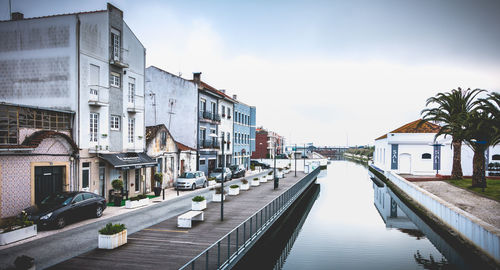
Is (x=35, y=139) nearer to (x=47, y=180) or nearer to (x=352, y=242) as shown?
(x=47, y=180)

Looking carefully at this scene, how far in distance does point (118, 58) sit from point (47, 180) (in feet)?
31.1

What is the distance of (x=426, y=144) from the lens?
4378 cm

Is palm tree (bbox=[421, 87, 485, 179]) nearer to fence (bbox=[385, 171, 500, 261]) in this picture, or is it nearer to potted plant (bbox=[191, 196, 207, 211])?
fence (bbox=[385, 171, 500, 261])

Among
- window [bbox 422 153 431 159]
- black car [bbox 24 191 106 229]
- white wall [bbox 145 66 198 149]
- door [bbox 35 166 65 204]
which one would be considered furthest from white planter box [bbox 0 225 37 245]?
window [bbox 422 153 431 159]

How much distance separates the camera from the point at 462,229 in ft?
50.5

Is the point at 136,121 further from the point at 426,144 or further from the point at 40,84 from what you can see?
the point at 426,144

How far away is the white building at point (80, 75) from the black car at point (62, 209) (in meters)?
2.91

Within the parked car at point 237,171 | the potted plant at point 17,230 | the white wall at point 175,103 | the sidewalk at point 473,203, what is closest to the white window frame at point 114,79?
the potted plant at point 17,230

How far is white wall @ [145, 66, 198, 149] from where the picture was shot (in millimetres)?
34656

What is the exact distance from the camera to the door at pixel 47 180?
16.1m

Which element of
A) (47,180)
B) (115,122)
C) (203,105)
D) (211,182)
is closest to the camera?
(47,180)

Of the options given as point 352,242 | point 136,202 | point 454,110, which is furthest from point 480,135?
point 136,202

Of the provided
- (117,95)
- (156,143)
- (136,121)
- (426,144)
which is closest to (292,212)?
(156,143)

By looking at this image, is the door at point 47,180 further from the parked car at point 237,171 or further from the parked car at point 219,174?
the parked car at point 237,171
